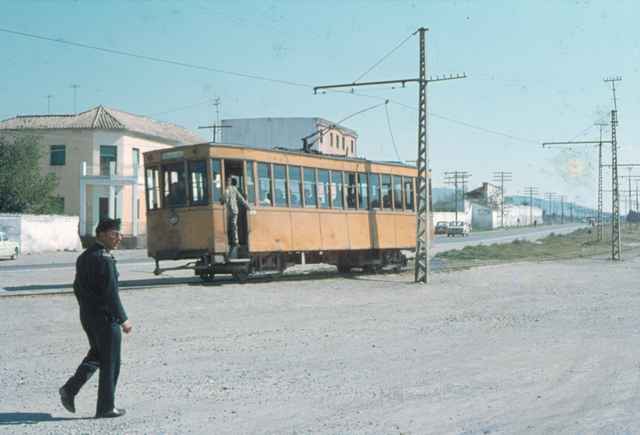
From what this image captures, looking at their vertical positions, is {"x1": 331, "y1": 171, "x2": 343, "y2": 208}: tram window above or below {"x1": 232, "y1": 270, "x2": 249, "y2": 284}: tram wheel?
above

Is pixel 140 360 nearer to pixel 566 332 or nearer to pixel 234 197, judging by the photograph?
pixel 566 332

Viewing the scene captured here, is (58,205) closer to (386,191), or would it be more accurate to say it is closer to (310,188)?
(386,191)

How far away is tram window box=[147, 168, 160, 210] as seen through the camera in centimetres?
1955

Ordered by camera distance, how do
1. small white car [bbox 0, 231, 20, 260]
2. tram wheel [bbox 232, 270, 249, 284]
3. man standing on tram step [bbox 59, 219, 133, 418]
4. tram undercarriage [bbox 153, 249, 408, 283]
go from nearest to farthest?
man standing on tram step [bbox 59, 219, 133, 418]
tram undercarriage [bbox 153, 249, 408, 283]
tram wheel [bbox 232, 270, 249, 284]
small white car [bbox 0, 231, 20, 260]

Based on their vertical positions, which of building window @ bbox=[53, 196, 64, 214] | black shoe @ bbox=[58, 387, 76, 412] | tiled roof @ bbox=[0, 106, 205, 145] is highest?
tiled roof @ bbox=[0, 106, 205, 145]

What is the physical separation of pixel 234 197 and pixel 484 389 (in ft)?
38.5

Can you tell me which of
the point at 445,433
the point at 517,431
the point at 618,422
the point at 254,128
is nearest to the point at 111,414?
the point at 445,433

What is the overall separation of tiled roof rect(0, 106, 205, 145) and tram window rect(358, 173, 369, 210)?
111ft

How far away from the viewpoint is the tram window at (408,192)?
2525 cm

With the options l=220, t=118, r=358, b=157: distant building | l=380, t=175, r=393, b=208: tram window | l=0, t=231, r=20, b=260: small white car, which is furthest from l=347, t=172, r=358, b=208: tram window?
l=220, t=118, r=358, b=157: distant building

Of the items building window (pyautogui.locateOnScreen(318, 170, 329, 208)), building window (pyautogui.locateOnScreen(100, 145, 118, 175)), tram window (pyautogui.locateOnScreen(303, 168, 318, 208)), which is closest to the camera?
tram window (pyautogui.locateOnScreen(303, 168, 318, 208))

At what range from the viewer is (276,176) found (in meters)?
20.2

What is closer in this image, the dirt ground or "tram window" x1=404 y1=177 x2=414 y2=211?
the dirt ground

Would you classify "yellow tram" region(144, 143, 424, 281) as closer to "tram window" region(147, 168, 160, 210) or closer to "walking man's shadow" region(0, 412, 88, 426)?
"tram window" region(147, 168, 160, 210)
